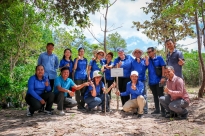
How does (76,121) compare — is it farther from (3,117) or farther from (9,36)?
(9,36)

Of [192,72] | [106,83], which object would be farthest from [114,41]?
[106,83]

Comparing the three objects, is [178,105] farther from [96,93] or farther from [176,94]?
[96,93]

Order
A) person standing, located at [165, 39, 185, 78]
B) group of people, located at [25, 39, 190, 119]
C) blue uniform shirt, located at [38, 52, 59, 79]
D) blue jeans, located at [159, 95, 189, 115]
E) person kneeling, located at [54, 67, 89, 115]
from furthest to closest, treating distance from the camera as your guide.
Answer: blue uniform shirt, located at [38, 52, 59, 79]
person kneeling, located at [54, 67, 89, 115]
person standing, located at [165, 39, 185, 78]
group of people, located at [25, 39, 190, 119]
blue jeans, located at [159, 95, 189, 115]

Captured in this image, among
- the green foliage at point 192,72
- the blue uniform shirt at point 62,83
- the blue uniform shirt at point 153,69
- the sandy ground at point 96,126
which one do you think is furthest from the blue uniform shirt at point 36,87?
the green foliage at point 192,72

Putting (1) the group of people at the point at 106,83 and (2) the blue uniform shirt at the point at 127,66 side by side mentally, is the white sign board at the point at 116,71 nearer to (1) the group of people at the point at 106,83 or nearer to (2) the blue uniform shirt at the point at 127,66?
(1) the group of people at the point at 106,83

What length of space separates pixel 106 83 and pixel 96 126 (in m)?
2.36

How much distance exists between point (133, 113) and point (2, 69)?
14.6 ft

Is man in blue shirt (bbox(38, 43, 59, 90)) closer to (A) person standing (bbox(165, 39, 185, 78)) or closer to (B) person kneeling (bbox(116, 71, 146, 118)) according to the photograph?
(B) person kneeling (bbox(116, 71, 146, 118))

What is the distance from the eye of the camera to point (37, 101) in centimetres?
549

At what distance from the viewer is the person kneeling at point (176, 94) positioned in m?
5.17

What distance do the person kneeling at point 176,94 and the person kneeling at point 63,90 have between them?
202 centimetres

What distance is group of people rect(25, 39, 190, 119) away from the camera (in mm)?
5420

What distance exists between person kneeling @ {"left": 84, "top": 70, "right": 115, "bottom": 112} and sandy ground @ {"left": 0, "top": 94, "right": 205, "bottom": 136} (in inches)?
25.0

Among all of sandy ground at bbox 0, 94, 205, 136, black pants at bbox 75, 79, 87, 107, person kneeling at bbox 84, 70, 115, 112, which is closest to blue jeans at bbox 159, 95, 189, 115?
sandy ground at bbox 0, 94, 205, 136
